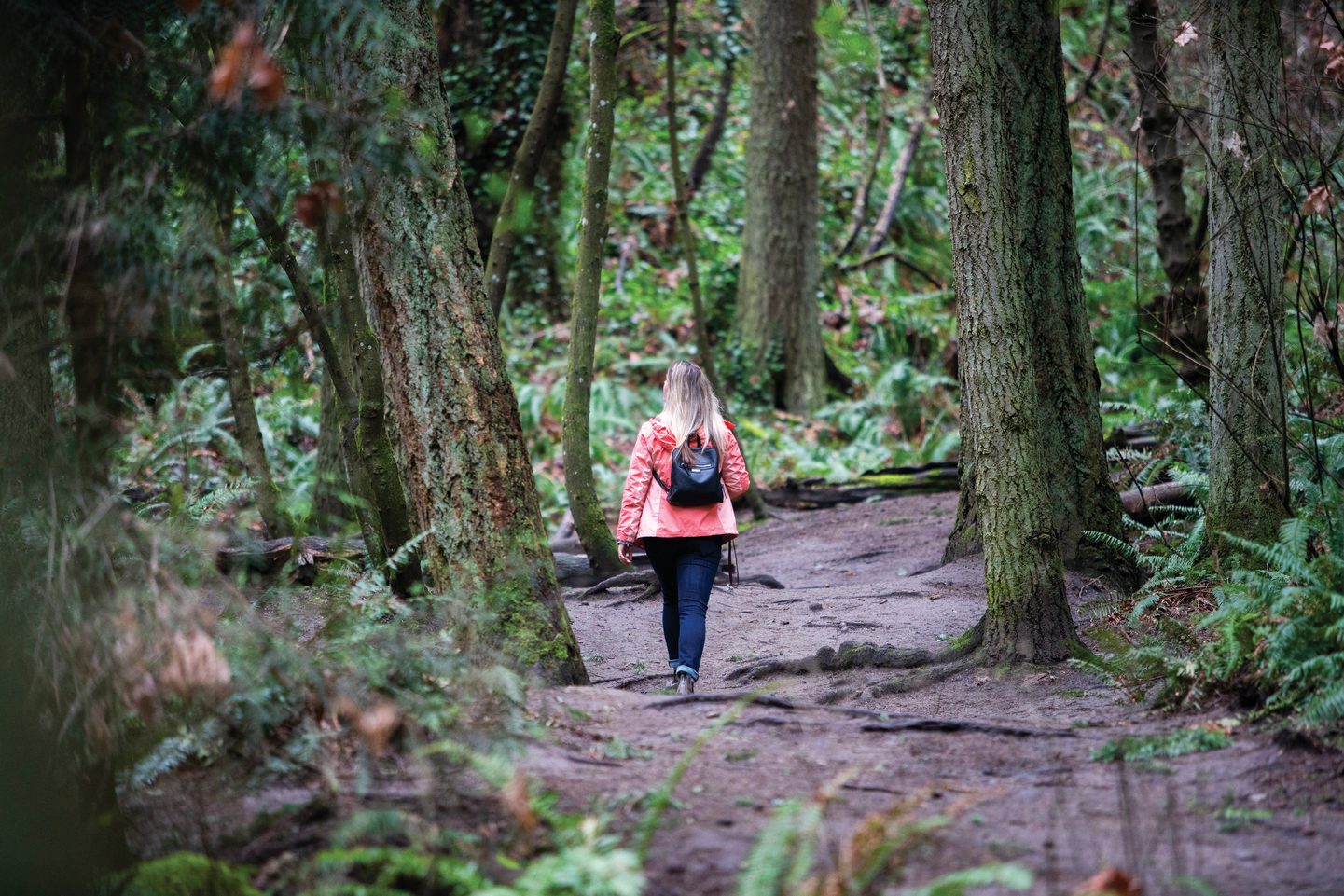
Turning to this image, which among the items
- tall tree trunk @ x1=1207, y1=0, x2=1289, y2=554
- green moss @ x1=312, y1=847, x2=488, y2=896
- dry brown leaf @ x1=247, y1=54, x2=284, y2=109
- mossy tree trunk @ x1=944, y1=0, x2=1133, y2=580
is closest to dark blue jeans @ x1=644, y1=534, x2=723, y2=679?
mossy tree trunk @ x1=944, y1=0, x2=1133, y2=580

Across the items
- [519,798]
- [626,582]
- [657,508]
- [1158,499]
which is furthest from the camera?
[626,582]

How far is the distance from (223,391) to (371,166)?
442 inches

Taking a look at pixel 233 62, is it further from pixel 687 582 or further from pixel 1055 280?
pixel 1055 280

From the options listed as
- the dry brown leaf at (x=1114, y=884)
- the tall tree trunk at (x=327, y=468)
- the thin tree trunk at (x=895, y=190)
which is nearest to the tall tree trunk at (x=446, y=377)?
the dry brown leaf at (x=1114, y=884)

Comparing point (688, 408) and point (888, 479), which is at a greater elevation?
point (688, 408)

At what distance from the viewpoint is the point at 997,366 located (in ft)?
21.4

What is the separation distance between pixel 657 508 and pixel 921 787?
2798mm

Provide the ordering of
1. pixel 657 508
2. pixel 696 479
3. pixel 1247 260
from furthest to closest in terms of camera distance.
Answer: pixel 1247 260, pixel 657 508, pixel 696 479

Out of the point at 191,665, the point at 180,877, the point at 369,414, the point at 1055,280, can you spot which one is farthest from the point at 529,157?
the point at 180,877

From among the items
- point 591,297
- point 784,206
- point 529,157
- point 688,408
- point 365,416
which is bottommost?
point 688,408

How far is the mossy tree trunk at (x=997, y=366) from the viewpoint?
21.0ft

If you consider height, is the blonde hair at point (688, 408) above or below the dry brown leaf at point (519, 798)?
above

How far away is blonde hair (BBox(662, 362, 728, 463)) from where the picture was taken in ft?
22.3

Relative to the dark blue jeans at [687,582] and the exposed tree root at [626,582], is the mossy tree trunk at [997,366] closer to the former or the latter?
the dark blue jeans at [687,582]
